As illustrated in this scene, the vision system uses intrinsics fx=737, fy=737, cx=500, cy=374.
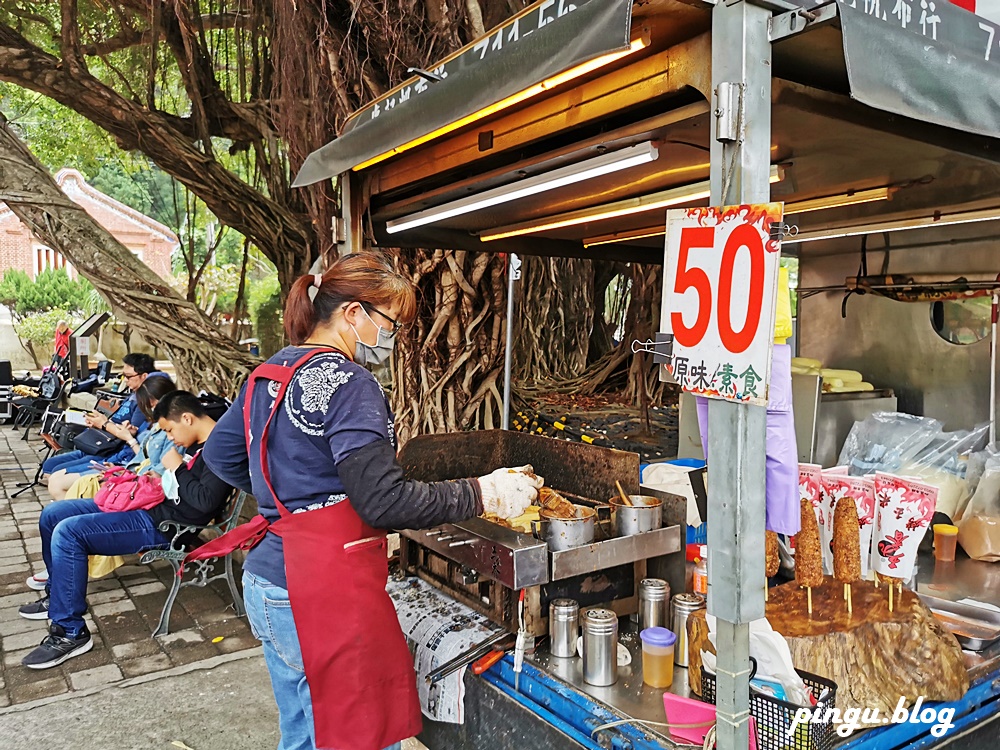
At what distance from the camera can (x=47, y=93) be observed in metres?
7.57

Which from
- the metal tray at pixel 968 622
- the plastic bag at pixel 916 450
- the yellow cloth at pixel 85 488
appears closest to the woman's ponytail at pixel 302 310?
the metal tray at pixel 968 622

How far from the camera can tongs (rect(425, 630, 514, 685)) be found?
2414mm

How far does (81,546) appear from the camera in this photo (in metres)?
3.86

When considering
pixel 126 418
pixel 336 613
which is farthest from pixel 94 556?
pixel 336 613

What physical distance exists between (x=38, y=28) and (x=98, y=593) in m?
7.77

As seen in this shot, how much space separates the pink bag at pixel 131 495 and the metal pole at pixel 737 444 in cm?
341

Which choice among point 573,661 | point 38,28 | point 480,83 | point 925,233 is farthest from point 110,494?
Result: point 38,28

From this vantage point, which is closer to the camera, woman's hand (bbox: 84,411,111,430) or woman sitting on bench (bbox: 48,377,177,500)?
woman sitting on bench (bbox: 48,377,177,500)

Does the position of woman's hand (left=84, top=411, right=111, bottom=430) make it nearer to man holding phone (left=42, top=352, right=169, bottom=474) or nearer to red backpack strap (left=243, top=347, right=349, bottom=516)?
man holding phone (left=42, top=352, right=169, bottom=474)

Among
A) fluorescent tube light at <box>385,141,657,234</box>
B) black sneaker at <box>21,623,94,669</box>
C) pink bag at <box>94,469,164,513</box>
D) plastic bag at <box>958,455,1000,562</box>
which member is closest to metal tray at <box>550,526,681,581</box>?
fluorescent tube light at <box>385,141,657,234</box>

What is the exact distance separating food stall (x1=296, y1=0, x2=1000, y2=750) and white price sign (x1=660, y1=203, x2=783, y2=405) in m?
0.06

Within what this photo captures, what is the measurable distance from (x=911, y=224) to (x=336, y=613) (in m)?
3.34

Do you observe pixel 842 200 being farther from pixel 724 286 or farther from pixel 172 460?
pixel 172 460

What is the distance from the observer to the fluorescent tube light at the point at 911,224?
3.39 meters
